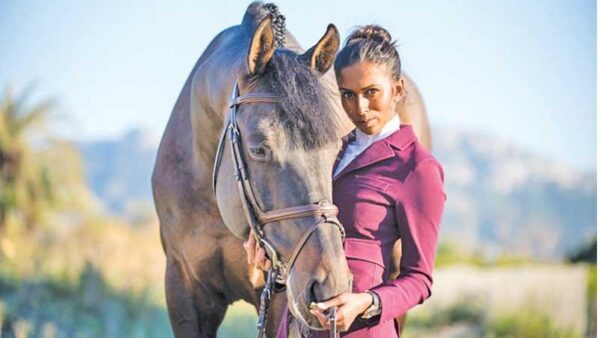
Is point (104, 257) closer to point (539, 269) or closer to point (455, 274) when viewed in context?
point (455, 274)

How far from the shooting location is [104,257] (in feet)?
27.1

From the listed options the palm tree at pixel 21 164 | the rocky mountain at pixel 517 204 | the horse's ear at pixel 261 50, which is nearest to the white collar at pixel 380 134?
the horse's ear at pixel 261 50

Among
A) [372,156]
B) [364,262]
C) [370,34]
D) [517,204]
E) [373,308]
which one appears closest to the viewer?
[373,308]

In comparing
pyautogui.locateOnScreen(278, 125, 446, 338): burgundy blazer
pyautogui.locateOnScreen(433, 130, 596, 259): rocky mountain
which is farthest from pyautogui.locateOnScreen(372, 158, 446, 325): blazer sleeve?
pyautogui.locateOnScreen(433, 130, 596, 259): rocky mountain

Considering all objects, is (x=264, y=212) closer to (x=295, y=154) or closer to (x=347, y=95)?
(x=295, y=154)

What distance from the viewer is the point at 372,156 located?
101 inches

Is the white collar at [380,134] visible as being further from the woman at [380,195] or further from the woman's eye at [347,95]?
the woman's eye at [347,95]

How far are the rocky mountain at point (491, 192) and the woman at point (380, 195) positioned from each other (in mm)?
6980

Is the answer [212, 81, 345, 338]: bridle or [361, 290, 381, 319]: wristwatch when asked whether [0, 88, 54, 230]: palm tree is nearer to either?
[212, 81, 345, 338]: bridle

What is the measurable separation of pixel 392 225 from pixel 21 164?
6253mm

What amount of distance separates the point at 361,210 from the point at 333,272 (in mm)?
258

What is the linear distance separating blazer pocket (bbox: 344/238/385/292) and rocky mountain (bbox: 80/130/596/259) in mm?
7105

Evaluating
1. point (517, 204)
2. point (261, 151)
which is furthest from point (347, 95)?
point (517, 204)

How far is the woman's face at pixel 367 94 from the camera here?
2.56m
